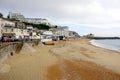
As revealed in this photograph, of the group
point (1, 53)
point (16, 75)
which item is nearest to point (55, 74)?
point (16, 75)

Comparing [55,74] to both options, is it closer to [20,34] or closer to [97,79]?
[97,79]

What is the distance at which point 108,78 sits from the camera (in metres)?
16.2

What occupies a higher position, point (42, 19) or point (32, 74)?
point (42, 19)

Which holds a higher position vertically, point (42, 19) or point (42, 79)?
point (42, 19)

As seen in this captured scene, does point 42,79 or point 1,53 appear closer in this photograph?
point 42,79

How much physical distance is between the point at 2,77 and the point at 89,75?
21.0ft

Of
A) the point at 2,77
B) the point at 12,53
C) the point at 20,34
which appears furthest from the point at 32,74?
the point at 20,34

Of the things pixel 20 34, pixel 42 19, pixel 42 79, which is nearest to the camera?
pixel 42 79

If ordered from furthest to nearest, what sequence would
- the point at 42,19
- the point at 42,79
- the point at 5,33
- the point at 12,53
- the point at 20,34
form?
1. the point at 42,19
2. the point at 20,34
3. the point at 5,33
4. the point at 12,53
5. the point at 42,79

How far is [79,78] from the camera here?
15.9 m

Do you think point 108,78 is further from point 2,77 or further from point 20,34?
point 20,34

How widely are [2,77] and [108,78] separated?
7.50m

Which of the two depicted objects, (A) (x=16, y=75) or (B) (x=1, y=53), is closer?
(A) (x=16, y=75)

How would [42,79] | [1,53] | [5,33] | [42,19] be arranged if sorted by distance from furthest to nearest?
1. [42,19]
2. [5,33]
3. [1,53]
4. [42,79]
